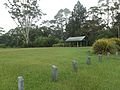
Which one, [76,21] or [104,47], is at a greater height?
[76,21]

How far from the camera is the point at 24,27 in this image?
77.3 meters

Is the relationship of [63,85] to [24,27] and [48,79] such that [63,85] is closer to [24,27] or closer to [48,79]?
[48,79]

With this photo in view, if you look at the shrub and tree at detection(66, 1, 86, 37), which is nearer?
the shrub

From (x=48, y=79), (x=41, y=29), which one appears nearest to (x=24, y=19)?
(x=41, y=29)

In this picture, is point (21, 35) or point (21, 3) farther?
point (21, 35)

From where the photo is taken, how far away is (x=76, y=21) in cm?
8812

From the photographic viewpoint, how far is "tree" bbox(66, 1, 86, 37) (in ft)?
284

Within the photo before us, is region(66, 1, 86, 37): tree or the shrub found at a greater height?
region(66, 1, 86, 37): tree

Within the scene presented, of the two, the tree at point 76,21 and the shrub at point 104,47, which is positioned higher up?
the tree at point 76,21

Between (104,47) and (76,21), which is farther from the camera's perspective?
(76,21)

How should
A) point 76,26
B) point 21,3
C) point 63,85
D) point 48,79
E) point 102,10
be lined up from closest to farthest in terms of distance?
point 63,85
point 48,79
point 21,3
point 102,10
point 76,26

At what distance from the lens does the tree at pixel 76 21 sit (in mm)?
86481

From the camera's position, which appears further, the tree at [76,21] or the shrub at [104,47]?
the tree at [76,21]

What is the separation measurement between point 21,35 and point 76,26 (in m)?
18.4
